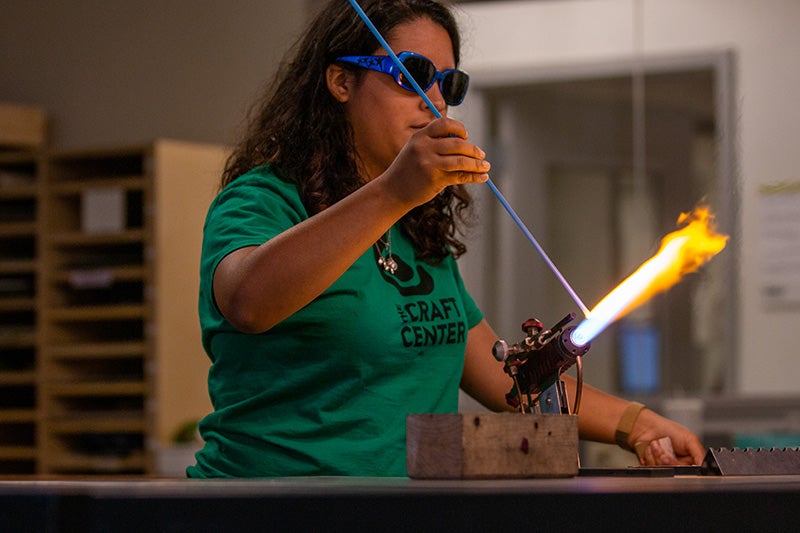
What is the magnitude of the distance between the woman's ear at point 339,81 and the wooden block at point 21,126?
3734mm

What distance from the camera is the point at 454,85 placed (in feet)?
5.24

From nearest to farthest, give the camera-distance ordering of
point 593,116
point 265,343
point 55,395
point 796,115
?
1. point 265,343
2. point 796,115
3. point 593,116
4. point 55,395

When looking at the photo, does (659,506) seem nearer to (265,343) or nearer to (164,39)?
(265,343)

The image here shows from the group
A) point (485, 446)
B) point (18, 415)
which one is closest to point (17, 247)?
point (18, 415)

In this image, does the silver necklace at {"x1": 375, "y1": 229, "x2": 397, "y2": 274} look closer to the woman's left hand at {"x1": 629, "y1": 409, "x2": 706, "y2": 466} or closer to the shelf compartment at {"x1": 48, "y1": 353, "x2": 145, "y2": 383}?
the woman's left hand at {"x1": 629, "y1": 409, "x2": 706, "y2": 466}

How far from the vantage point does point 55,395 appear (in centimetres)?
469

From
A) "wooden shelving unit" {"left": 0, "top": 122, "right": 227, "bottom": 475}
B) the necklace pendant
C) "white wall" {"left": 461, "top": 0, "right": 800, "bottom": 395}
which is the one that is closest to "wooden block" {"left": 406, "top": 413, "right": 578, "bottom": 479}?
the necklace pendant

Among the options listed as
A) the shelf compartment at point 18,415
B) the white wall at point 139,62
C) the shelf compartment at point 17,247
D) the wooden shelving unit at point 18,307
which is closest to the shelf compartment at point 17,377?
the wooden shelving unit at point 18,307

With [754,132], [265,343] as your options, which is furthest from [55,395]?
[265,343]

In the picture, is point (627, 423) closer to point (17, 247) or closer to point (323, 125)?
point (323, 125)

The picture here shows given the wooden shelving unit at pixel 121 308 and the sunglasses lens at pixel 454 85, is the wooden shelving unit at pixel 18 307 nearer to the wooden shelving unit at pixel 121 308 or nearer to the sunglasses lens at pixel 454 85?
the wooden shelving unit at pixel 121 308

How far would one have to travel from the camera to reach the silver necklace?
1.57m

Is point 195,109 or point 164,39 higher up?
point 164,39

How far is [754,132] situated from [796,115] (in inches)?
5.6
